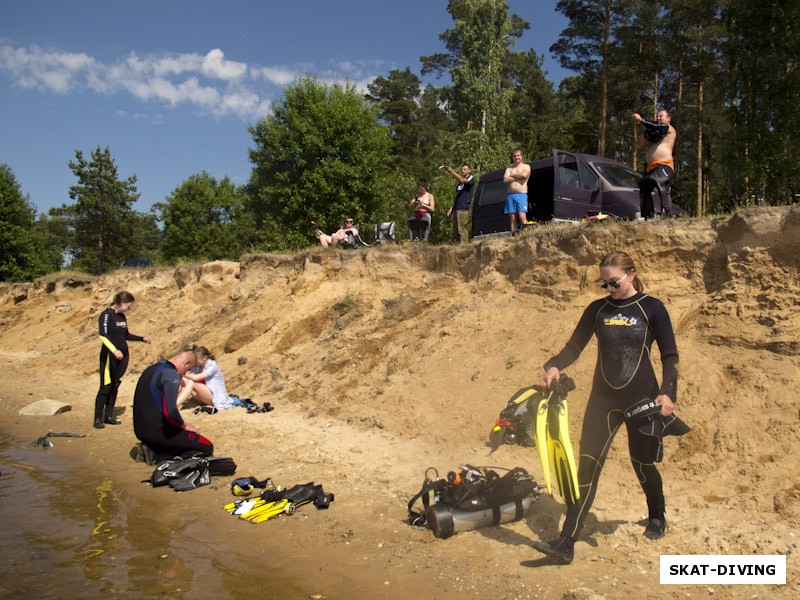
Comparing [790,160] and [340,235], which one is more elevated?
[790,160]

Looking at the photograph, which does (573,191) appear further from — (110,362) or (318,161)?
(318,161)

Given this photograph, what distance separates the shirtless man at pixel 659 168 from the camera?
8.51m

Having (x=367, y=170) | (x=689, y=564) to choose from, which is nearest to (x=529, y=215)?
(x=689, y=564)

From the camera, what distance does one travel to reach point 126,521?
540cm

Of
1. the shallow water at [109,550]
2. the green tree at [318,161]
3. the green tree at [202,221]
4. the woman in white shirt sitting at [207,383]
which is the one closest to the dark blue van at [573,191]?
the woman in white shirt sitting at [207,383]

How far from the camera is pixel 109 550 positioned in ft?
15.7

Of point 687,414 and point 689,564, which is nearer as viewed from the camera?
point 689,564

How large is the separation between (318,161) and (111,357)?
1493 cm

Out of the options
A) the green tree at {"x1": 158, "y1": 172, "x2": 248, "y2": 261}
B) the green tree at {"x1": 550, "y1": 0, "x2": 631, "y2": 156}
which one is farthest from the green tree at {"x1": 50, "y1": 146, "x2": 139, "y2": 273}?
the green tree at {"x1": 550, "y1": 0, "x2": 631, "y2": 156}

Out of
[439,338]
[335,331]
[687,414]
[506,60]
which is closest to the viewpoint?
[687,414]

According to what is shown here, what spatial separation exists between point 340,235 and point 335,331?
3.67m

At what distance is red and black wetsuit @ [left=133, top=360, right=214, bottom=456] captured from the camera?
668 cm

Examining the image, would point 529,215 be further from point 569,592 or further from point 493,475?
point 569,592

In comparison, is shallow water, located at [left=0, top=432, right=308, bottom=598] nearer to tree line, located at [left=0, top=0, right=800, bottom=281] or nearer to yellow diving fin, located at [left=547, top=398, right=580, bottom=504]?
yellow diving fin, located at [left=547, top=398, right=580, bottom=504]
